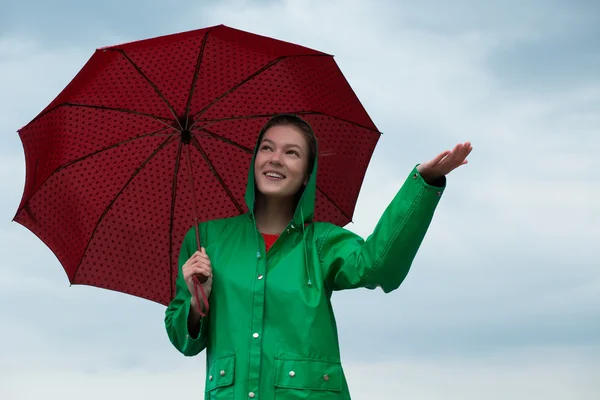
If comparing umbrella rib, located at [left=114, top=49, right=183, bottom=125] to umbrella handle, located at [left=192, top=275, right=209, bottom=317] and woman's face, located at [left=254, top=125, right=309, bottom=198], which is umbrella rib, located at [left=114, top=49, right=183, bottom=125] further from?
umbrella handle, located at [left=192, top=275, right=209, bottom=317]

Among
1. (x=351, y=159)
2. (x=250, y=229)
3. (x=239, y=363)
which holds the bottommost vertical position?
(x=239, y=363)

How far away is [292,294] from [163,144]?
4.35ft

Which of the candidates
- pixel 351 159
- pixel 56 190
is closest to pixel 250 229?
pixel 351 159

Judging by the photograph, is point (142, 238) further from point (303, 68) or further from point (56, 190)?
point (303, 68)

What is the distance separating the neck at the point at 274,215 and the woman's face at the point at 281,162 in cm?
6

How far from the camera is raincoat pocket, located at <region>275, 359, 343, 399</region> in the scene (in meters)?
3.97

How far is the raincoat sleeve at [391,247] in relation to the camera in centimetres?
385

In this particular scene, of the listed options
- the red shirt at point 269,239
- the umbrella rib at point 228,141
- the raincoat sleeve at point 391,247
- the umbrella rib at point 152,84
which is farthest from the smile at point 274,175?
the umbrella rib at point 152,84

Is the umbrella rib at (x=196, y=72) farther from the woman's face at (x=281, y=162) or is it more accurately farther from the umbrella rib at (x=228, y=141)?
the woman's face at (x=281, y=162)

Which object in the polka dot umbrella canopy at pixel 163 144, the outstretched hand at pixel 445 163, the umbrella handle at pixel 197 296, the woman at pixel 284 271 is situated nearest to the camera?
the outstretched hand at pixel 445 163

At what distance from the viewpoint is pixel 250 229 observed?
14.5 ft

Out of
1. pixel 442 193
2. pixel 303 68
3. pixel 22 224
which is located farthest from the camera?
pixel 22 224

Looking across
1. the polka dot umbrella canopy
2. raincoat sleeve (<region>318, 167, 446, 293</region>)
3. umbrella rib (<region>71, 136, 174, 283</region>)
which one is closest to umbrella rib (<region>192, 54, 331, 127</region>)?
the polka dot umbrella canopy

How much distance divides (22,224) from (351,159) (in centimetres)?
191
